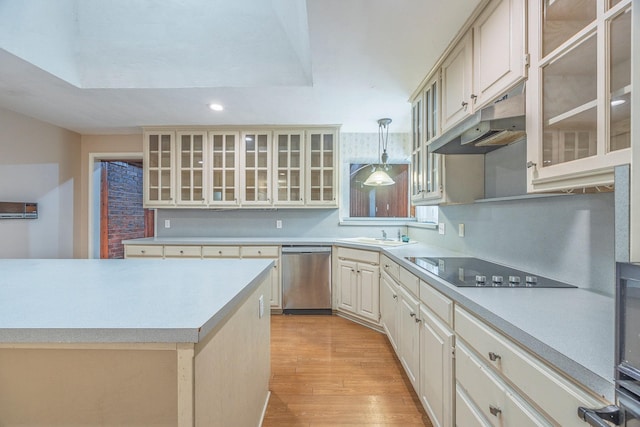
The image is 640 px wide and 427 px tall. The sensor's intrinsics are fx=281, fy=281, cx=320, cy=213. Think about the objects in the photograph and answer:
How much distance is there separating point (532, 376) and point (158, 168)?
4.15 metres

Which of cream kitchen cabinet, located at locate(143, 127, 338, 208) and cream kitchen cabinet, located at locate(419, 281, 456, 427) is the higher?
cream kitchen cabinet, located at locate(143, 127, 338, 208)

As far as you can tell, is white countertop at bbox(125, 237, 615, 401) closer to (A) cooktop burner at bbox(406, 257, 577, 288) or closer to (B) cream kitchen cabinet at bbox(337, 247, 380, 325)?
(A) cooktop burner at bbox(406, 257, 577, 288)

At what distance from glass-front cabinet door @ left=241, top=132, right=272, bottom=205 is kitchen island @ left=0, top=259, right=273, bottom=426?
89.7 inches

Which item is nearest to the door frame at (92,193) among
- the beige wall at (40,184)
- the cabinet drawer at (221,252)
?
the beige wall at (40,184)

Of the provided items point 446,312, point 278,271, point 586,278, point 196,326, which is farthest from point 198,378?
point 278,271

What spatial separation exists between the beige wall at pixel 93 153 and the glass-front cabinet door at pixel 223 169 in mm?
1152

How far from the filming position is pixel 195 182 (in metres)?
3.76

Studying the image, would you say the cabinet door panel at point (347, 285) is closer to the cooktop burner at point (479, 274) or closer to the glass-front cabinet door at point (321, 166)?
the glass-front cabinet door at point (321, 166)

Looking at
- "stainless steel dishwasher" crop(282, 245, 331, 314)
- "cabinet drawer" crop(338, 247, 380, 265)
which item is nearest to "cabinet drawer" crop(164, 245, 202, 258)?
"stainless steel dishwasher" crop(282, 245, 331, 314)

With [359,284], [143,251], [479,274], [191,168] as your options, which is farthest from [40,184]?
[479,274]

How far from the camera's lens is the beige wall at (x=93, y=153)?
3.94m

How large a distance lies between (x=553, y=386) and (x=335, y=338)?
7.24 feet

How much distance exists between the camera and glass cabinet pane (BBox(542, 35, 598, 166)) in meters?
0.96

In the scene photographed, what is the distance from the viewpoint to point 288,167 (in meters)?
3.70
